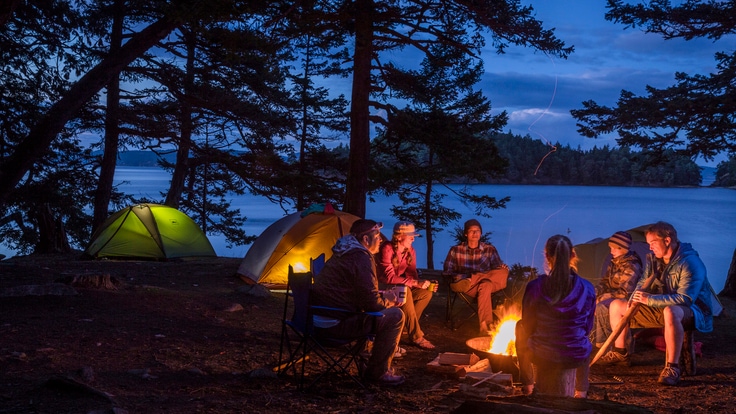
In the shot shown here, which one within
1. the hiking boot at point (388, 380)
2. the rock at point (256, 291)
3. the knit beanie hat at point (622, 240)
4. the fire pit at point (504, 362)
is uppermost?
the knit beanie hat at point (622, 240)

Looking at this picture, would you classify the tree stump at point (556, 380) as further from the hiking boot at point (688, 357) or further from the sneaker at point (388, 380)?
the hiking boot at point (688, 357)

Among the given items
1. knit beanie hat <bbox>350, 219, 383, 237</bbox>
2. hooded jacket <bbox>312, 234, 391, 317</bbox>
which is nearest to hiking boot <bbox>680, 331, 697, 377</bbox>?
hooded jacket <bbox>312, 234, 391, 317</bbox>

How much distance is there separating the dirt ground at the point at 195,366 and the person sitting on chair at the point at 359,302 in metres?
0.23

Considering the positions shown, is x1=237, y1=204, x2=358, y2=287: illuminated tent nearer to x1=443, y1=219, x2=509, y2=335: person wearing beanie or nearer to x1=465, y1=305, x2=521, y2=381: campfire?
x1=443, y1=219, x2=509, y2=335: person wearing beanie

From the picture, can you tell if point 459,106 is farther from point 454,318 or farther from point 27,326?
point 27,326

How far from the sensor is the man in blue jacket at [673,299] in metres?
5.03

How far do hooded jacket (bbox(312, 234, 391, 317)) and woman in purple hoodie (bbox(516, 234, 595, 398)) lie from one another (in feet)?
4.01

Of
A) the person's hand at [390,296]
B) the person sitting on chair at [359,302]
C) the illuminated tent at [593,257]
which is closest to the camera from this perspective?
the person sitting on chair at [359,302]

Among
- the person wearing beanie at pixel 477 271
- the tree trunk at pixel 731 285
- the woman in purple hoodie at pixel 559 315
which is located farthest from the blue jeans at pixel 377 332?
the tree trunk at pixel 731 285

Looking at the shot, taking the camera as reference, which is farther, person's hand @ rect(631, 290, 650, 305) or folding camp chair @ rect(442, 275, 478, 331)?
folding camp chair @ rect(442, 275, 478, 331)

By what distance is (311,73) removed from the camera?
19844 millimetres

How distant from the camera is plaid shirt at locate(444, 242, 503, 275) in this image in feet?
23.5

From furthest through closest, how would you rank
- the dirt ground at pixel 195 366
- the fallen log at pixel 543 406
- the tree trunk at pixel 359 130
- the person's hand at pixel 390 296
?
1. the tree trunk at pixel 359 130
2. the person's hand at pixel 390 296
3. the dirt ground at pixel 195 366
4. the fallen log at pixel 543 406

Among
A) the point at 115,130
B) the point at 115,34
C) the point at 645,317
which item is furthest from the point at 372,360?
the point at 115,34
